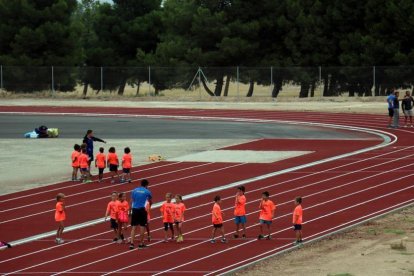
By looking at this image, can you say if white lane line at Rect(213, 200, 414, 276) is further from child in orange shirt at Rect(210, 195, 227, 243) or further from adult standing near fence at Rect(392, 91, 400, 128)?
adult standing near fence at Rect(392, 91, 400, 128)

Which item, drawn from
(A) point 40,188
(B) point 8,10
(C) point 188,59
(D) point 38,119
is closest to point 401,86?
(C) point 188,59

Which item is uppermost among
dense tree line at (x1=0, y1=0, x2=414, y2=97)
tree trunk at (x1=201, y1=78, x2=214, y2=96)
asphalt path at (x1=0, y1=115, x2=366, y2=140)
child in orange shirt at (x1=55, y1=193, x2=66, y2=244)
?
dense tree line at (x1=0, y1=0, x2=414, y2=97)

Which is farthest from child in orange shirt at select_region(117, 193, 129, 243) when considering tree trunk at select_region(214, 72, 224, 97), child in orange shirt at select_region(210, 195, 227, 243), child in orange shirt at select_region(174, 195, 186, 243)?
tree trunk at select_region(214, 72, 224, 97)

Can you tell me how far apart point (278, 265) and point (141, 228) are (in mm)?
3380

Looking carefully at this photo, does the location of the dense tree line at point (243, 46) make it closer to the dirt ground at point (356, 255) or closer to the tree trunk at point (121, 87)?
the tree trunk at point (121, 87)

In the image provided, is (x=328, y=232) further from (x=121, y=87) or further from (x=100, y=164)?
(x=121, y=87)

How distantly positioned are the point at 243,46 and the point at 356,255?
54.7 meters

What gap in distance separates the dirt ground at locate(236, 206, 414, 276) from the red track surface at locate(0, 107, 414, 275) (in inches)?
18.8

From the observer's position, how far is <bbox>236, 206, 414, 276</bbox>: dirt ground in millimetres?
18844

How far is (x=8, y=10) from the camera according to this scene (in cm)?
7650

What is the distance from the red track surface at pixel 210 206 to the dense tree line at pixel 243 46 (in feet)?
97.3

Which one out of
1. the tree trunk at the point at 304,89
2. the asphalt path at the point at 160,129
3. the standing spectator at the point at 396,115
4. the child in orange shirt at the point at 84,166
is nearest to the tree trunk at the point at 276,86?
the tree trunk at the point at 304,89

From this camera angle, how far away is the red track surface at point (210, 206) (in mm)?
19797

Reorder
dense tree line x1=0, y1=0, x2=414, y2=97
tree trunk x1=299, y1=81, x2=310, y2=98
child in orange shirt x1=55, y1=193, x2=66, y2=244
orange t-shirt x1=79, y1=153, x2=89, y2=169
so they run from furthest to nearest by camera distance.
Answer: tree trunk x1=299, y1=81, x2=310, y2=98 → dense tree line x1=0, y1=0, x2=414, y2=97 → orange t-shirt x1=79, y1=153, x2=89, y2=169 → child in orange shirt x1=55, y1=193, x2=66, y2=244
